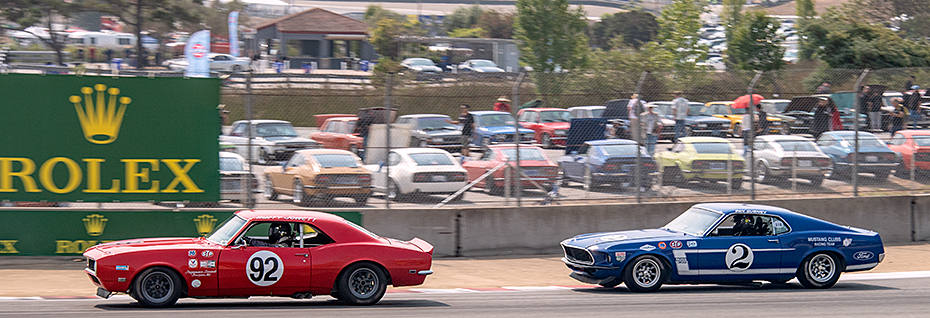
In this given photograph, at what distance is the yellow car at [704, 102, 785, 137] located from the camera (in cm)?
1435

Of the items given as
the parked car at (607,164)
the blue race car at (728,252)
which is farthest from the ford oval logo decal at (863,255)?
the parked car at (607,164)

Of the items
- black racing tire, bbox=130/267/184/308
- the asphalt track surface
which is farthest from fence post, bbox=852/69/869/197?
black racing tire, bbox=130/267/184/308

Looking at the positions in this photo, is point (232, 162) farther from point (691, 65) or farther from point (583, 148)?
point (691, 65)

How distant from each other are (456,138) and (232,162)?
12.8 ft

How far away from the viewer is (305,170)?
12555 mm

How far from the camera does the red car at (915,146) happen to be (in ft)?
50.6

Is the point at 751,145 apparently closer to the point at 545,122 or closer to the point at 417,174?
the point at 417,174

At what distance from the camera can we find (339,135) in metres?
13.8

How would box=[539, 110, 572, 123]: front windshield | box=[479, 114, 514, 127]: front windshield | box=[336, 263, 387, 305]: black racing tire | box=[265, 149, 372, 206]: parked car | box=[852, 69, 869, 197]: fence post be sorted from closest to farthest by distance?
1. box=[336, 263, 387, 305]: black racing tire
2. box=[265, 149, 372, 206]: parked car
3. box=[852, 69, 869, 197]: fence post
4. box=[479, 114, 514, 127]: front windshield
5. box=[539, 110, 572, 123]: front windshield

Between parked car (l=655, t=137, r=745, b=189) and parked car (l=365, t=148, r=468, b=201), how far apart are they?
11.6ft

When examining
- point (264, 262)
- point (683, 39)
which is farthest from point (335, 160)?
point (683, 39)

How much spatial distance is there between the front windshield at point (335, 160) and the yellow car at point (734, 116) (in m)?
6.81

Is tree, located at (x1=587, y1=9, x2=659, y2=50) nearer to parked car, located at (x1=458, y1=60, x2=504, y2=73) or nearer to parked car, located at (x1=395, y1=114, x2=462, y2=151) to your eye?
parked car, located at (x1=458, y1=60, x2=504, y2=73)

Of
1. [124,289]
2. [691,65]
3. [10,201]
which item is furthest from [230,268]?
[691,65]
